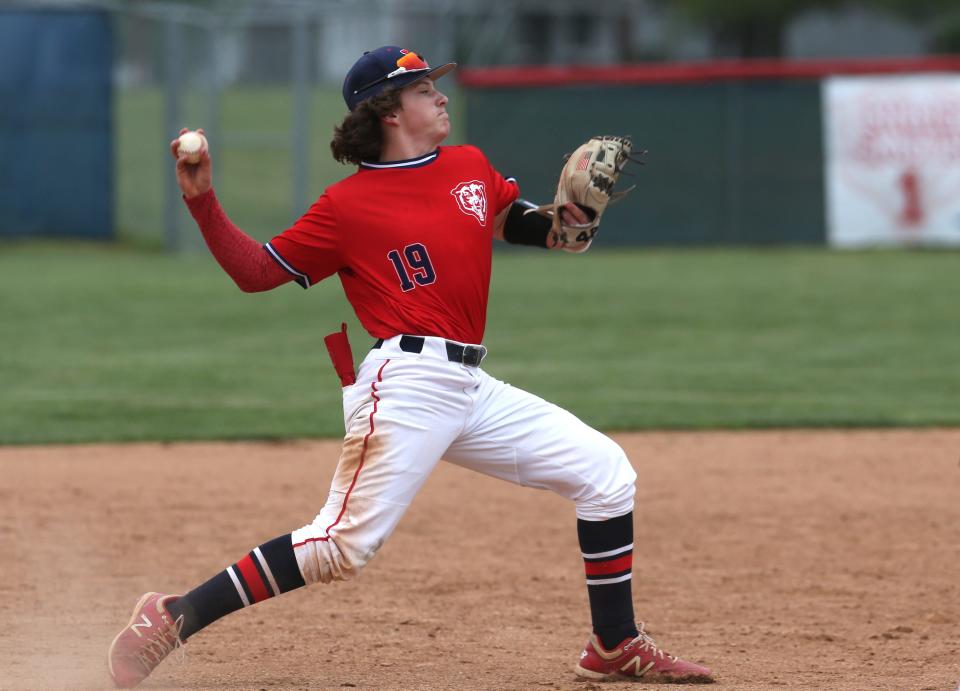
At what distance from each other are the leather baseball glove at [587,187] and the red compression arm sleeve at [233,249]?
87 cm

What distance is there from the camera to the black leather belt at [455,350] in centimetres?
Result: 416

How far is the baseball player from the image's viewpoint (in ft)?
13.5

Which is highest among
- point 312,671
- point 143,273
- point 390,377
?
point 390,377

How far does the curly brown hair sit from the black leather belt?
0.57 metres

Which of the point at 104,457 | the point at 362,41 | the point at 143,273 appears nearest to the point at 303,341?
the point at 104,457

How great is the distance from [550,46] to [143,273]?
87.9 ft

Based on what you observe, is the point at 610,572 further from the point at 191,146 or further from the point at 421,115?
the point at 191,146

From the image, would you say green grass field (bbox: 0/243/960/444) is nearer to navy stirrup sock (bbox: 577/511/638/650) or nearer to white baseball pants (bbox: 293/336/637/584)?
navy stirrup sock (bbox: 577/511/638/650)

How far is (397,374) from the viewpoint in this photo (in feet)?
13.6

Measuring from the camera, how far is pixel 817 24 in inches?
1719

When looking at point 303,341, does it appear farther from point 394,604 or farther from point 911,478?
point 394,604

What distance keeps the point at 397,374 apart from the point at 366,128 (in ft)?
2.37

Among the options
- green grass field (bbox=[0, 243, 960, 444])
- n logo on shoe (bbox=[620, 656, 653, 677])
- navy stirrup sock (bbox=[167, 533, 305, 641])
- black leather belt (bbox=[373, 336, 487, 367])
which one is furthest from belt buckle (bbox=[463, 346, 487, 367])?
green grass field (bbox=[0, 243, 960, 444])

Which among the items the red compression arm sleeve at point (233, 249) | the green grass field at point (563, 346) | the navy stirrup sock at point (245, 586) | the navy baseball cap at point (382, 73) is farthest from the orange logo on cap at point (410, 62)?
the green grass field at point (563, 346)
